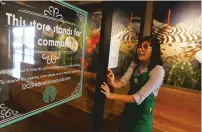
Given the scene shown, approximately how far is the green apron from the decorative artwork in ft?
3.28

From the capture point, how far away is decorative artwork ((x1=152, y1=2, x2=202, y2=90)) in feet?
7.42

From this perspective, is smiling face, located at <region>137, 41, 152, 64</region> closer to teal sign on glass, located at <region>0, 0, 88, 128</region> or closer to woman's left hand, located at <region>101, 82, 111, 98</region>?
woman's left hand, located at <region>101, 82, 111, 98</region>

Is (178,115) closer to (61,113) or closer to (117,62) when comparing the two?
(117,62)

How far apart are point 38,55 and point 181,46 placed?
193 cm

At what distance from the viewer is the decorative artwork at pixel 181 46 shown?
2262 mm

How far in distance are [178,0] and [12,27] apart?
2.15 meters

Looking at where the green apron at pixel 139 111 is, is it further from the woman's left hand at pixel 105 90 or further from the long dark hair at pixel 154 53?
the woman's left hand at pixel 105 90

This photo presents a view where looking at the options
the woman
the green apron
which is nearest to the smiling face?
the woman

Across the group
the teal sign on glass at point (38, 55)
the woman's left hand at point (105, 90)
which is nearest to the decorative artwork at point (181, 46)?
the woman's left hand at point (105, 90)

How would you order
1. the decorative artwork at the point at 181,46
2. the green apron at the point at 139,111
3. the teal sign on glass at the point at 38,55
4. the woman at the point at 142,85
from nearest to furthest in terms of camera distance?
the teal sign on glass at the point at 38,55
the woman at the point at 142,85
the green apron at the point at 139,111
the decorative artwork at the point at 181,46

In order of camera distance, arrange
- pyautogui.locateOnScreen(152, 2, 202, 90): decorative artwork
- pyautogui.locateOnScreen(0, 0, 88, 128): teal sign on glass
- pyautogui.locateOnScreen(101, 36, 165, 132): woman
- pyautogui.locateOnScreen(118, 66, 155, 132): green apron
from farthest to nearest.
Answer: pyautogui.locateOnScreen(152, 2, 202, 90): decorative artwork, pyautogui.locateOnScreen(118, 66, 155, 132): green apron, pyautogui.locateOnScreen(101, 36, 165, 132): woman, pyautogui.locateOnScreen(0, 0, 88, 128): teal sign on glass

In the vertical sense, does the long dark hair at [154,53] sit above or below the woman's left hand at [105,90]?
above

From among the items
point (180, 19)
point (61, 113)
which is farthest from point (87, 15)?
point (180, 19)

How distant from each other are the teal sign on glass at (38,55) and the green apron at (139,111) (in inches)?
19.4
